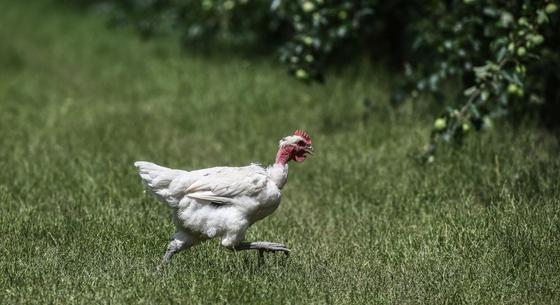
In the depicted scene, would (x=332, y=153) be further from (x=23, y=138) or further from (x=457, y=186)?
(x=23, y=138)

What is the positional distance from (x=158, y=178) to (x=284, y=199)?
212 centimetres

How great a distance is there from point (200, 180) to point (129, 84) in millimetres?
6202

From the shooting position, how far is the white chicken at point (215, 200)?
4742 millimetres

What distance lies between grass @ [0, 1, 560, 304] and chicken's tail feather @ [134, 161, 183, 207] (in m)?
0.38

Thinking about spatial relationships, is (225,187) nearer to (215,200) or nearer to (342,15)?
(215,200)

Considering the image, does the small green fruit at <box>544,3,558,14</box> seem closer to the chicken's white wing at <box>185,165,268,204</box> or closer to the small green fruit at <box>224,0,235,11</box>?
the chicken's white wing at <box>185,165,268,204</box>

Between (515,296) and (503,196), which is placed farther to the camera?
(503,196)

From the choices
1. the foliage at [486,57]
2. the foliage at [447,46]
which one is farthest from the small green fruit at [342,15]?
the foliage at [486,57]

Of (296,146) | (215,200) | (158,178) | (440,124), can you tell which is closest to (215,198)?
(215,200)

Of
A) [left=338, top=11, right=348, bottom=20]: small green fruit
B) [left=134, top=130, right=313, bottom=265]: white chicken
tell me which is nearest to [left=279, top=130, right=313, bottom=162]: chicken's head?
[left=134, top=130, right=313, bottom=265]: white chicken

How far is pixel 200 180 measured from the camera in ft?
15.7

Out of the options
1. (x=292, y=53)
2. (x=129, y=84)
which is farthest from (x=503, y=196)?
(x=129, y=84)

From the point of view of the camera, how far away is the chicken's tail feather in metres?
4.77

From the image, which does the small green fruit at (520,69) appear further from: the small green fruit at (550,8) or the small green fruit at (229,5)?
the small green fruit at (229,5)
